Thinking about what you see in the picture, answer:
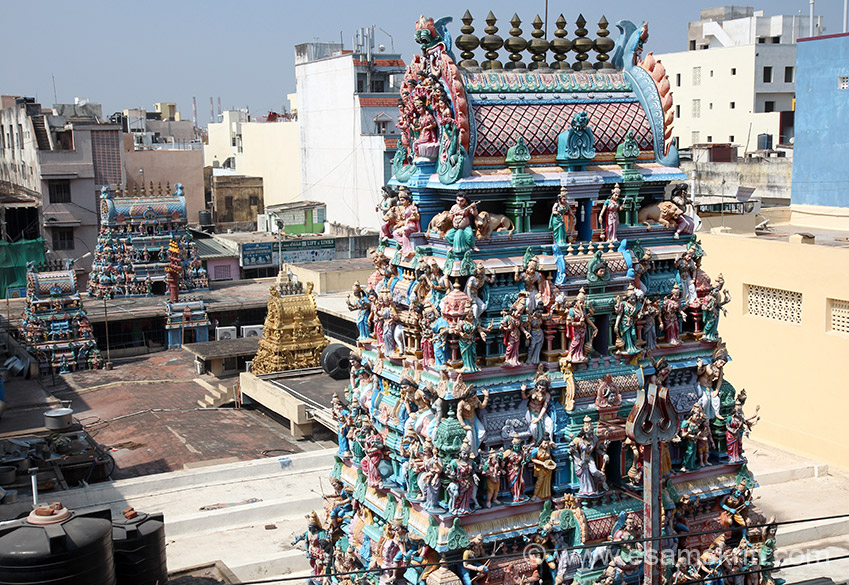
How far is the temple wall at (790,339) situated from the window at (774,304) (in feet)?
0.10

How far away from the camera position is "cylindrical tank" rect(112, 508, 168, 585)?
18.5m

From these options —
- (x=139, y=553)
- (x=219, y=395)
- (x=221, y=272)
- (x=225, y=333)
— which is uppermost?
(x=139, y=553)

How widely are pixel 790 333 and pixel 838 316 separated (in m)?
1.66

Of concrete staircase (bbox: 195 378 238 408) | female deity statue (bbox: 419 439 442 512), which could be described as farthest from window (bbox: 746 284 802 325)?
concrete staircase (bbox: 195 378 238 408)

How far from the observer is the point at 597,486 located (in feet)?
54.7

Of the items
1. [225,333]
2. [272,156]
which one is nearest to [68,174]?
[225,333]

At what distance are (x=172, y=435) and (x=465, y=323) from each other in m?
23.9

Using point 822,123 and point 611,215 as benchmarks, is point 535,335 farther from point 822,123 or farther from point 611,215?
point 822,123

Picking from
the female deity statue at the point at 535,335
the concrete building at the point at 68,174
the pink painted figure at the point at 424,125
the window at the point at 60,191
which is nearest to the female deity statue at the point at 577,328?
the female deity statue at the point at 535,335

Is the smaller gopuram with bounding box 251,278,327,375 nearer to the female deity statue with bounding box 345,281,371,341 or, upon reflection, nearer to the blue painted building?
the blue painted building

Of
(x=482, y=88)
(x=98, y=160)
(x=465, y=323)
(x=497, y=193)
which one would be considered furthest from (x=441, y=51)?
(x=98, y=160)

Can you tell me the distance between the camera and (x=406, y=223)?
17156mm

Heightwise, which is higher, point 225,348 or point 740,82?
point 740,82

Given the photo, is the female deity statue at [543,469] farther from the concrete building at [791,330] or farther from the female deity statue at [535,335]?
the concrete building at [791,330]
